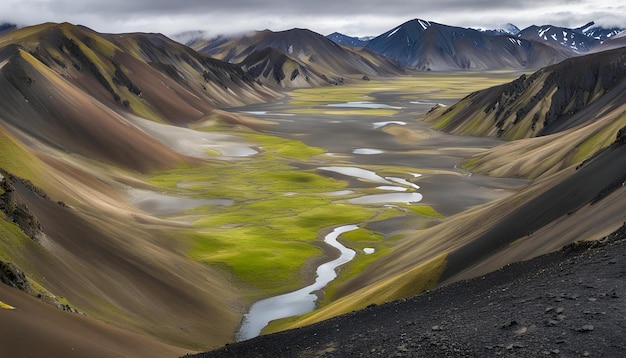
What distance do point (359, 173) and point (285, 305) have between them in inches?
3202

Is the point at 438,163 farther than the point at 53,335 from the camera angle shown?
Yes

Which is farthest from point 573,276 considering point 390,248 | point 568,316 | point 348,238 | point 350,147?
point 350,147

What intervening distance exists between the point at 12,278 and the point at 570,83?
18470cm

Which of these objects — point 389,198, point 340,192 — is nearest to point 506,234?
point 389,198

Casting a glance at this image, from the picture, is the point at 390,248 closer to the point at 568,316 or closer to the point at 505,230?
the point at 505,230

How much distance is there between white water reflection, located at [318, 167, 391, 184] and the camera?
13514 cm

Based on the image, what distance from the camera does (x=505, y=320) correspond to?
2409cm

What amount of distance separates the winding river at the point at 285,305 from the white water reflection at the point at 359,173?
59119 mm

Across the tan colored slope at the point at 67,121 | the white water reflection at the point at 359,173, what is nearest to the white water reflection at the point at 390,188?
the white water reflection at the point at 359,173

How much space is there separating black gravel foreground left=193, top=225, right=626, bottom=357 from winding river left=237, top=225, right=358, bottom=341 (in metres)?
25.1

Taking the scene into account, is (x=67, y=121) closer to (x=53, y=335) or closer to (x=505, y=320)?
(x=53, y=335)

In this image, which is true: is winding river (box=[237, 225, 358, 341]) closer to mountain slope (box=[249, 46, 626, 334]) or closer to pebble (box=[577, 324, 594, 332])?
mountain slope (box=[249, 46, 626, 334])

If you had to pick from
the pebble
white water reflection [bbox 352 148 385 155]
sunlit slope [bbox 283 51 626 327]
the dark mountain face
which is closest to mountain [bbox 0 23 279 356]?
sunlit slope [bbox 283 51 626 327]

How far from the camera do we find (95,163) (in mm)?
129500
